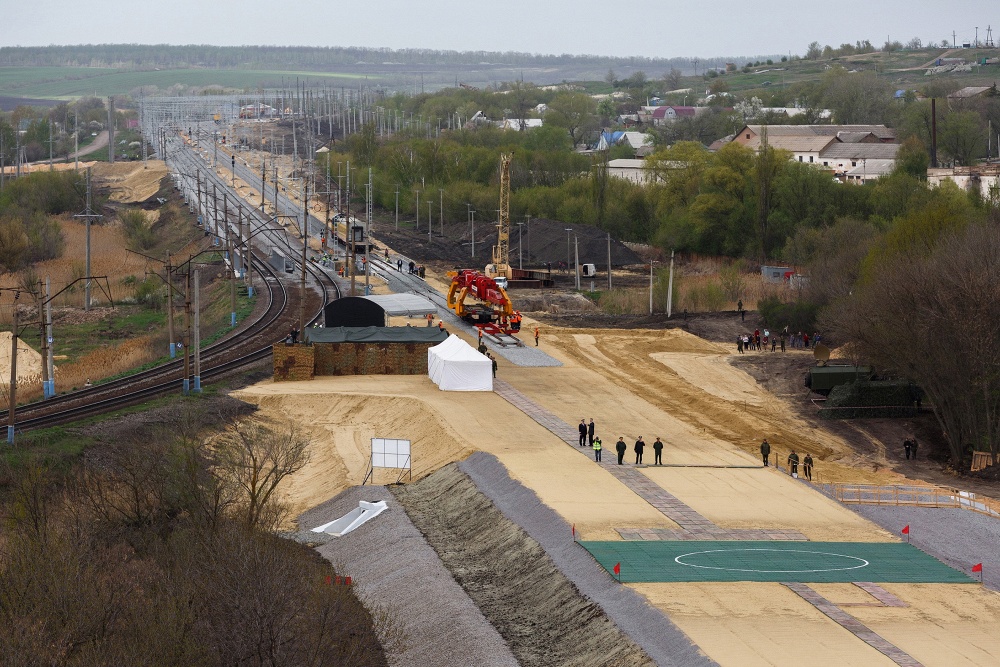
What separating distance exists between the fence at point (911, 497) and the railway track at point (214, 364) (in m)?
30.5

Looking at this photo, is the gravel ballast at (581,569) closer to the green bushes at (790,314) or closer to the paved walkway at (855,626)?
the paved walkway at (855,626)

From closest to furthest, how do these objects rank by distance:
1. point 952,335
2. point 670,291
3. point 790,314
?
1. point 952,335
2. point 790,314
3. point 670,291

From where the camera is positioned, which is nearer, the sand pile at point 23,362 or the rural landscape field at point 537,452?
the rural landscape field at point 537,452

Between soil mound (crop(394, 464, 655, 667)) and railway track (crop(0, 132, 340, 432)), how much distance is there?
56.5ft

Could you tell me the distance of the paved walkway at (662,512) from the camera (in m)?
39.7

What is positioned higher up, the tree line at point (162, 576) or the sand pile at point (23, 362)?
the tree line at point (162, 576)

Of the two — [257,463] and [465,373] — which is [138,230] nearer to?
[465,373]

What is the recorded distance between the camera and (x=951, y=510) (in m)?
44.0

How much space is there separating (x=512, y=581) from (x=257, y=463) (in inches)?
549

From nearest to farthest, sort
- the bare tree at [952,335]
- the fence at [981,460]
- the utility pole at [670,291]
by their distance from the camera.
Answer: the fence at [981,460]
the bare tree at [952,335]
the utility pole at [670,291]

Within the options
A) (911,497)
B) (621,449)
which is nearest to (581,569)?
(621,449)

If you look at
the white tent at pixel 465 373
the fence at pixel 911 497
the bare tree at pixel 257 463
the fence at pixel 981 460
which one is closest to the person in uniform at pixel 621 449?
the fence at pixel 911 497

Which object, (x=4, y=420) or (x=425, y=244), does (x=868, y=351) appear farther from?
(x=425, y=244)

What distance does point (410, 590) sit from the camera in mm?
37000
